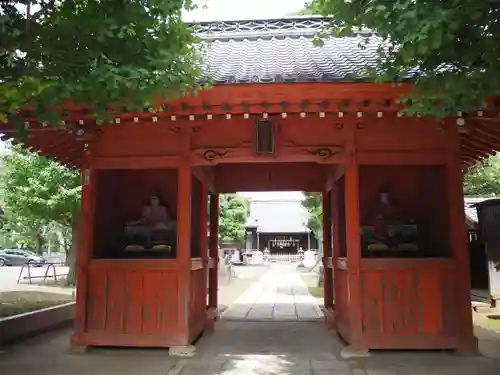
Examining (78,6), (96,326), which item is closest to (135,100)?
(78,6)

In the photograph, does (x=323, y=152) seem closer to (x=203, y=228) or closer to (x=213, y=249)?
(x=203, y=228)

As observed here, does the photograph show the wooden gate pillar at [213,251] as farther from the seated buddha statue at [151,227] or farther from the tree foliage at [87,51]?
the tree foliage at [87,51]

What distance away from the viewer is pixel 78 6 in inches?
153

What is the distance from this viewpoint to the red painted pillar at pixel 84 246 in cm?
Result: 600

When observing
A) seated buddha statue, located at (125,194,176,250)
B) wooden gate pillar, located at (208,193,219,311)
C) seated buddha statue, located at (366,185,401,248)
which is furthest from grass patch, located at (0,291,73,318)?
seated buddha statue, located at (366,185,401,248)

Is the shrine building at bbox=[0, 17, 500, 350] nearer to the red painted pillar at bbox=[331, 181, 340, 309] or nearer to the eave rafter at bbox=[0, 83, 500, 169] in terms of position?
the eave rafter at bbox=[0, 83, 500, 169]

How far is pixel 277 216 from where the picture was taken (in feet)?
156

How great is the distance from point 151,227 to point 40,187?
27.9 ft

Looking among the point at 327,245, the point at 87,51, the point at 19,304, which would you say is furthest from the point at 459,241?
the point at 19,304

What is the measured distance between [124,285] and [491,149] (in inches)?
220

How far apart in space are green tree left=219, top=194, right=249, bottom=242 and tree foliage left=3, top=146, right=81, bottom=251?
16782mm

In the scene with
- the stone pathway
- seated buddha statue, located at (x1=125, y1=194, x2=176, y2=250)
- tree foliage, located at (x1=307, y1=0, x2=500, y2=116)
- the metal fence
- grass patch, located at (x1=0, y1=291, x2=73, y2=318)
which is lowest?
the stone pathway

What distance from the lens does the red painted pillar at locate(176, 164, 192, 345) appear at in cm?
586

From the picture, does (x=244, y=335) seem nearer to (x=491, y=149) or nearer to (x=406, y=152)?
(x=406, y=152)
